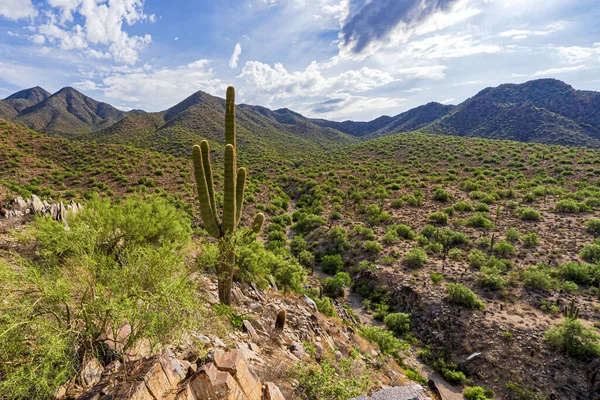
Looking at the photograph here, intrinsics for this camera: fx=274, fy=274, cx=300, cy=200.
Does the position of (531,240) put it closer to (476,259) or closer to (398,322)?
(476,259)

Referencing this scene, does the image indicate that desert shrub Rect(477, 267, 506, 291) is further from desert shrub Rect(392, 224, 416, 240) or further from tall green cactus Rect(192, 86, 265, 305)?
tall green cactus Rect(192, 86, 265, 305)

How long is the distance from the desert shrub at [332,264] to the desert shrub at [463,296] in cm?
619

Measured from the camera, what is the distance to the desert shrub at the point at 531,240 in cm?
1592

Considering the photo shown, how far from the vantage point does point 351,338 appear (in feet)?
32.9

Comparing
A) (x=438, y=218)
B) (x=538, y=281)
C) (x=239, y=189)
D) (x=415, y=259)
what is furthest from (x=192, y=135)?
(x=538, y=281)

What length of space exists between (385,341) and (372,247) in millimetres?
7425

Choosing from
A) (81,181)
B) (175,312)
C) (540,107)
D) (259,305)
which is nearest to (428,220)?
(259,305)

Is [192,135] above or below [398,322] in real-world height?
above

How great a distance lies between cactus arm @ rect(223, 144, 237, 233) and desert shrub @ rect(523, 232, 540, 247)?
1738 cm

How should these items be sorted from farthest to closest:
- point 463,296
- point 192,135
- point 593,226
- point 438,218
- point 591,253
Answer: point 192,135 < point 438,218 < point 593,226 < point 591,253 < point 463,296

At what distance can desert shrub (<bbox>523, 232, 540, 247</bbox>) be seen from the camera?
52.2ft

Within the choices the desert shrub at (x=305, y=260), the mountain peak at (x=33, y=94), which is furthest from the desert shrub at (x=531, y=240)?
the mountain peak at (x=33, y=94)

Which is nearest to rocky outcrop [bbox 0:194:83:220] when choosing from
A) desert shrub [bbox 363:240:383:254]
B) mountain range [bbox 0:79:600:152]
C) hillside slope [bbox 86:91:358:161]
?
desert shrub [bbox 363:240:383:254]

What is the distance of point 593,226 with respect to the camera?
16.7 metres
